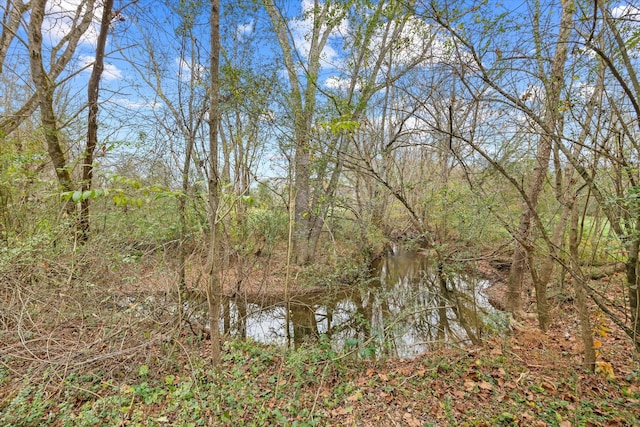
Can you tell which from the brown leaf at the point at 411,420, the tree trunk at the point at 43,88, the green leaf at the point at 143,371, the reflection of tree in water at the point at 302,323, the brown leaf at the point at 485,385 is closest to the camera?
the brown leaf at the point at 411,420

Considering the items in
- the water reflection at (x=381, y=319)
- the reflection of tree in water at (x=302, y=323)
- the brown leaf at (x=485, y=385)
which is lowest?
the reflection of tree in water at (x=302, y=323)

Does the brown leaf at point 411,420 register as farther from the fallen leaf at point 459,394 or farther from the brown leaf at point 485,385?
the brown leaf at point 485,385

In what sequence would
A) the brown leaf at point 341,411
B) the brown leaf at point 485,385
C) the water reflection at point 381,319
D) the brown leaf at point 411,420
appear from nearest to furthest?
1. the brown leaf at point 411,420
2. the brown leaf at point 341,411
3. the brown leaf at point 485,385
4. the water reflection at point 381,319

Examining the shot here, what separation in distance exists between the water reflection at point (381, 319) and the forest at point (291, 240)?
5 cm

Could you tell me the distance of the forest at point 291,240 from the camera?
2.21 meters

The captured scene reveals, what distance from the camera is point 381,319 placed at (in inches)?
202

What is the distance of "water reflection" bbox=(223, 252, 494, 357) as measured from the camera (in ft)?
12.8

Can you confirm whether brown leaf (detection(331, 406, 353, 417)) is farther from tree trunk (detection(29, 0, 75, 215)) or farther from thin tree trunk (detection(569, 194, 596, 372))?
tree trunk (detection(29, 0, 75, 215))

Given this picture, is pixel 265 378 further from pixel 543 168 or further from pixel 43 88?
pixel 43 88

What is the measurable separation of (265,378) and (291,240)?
1.74m

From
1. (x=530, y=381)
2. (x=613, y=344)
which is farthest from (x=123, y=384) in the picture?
(x=613, y=344)

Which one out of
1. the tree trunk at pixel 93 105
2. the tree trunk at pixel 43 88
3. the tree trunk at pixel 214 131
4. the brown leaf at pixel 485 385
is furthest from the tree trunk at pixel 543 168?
the tree trunk at pixel 93 105

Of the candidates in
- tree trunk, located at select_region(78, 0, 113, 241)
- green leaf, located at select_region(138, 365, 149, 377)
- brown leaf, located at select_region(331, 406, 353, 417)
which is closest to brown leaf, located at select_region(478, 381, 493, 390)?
brown leaf, located at select_region(331, 406, 353, 417)

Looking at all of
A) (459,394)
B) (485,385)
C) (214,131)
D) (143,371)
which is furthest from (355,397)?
(214,131)
